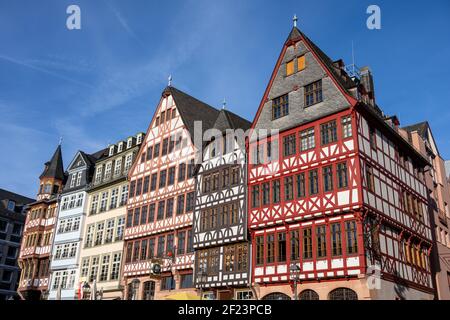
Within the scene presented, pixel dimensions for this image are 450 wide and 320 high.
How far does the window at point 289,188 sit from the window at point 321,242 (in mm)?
2602

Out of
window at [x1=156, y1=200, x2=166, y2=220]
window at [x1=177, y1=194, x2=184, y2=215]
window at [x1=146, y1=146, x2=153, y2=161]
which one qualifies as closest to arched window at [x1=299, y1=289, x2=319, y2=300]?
window at [x1=177, y1=194, x2=184, y2=215]

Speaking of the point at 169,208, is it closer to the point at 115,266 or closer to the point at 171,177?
the point at 171,177

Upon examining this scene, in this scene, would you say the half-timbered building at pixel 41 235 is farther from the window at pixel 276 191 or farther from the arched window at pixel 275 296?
the window at pixel 276 191

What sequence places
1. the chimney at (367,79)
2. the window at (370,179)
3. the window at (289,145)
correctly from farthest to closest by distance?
1. the chimney at (367,79)
2. the window at (289,145)
3. the window at (370,179)

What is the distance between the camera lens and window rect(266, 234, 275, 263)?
2595cm

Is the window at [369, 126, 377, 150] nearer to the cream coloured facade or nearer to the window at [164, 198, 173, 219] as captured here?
the window at [164, 198, 173, 219]

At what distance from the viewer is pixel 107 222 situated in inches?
1580

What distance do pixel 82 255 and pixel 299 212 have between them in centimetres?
2360

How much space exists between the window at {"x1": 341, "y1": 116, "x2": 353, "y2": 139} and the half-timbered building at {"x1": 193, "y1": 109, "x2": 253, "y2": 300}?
7.11m

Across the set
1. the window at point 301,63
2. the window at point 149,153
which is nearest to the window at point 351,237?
the window at point 301,63

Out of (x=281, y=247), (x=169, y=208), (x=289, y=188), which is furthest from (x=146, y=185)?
(x=281, y=247)

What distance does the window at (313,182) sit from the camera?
24.8 m

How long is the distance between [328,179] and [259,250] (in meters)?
5.89
